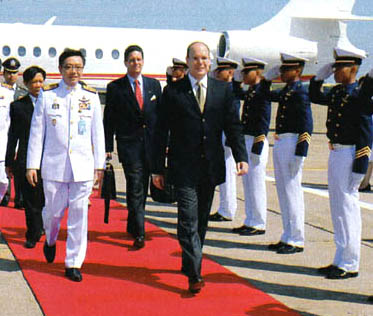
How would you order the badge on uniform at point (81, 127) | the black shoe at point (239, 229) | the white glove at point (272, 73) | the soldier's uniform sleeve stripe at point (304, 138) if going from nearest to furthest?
1. the badge on uniform at point (81, 127)
2. the soldier's uniform sleeve stripe at point (304, 138)
3. the white glove at point (272, 73)
4. the black shoe at point (239, 229)

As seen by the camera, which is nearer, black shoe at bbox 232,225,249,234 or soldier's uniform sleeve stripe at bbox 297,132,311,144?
soldier's uniform sleeve stripe at bbox 297,132,311,144

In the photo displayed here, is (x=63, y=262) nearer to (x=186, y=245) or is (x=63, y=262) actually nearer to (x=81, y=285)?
(x=81, y=285)

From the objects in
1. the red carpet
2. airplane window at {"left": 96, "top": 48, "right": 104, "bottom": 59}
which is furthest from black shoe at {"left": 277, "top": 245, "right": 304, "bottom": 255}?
airplane window at {"left": 96, "top": 48, "right": 104, "bottom": 59}

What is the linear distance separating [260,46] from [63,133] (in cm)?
2378

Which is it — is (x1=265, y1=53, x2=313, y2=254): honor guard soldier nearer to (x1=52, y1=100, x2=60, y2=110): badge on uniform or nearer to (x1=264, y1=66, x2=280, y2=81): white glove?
(x1=264, y1=66, x2=280, y2=81): white glove

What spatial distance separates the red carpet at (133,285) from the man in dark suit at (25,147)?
242mm

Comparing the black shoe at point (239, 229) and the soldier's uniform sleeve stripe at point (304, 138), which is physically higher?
the soldier's uniform sleeve stripe at point (304, 138)

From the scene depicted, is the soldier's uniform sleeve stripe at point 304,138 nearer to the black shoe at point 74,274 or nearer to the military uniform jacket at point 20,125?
the black shoe at point 74,274

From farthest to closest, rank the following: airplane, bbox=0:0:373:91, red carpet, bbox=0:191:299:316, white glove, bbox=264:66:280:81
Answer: airplane, bbox=0:0:373:91 < white glove, bbox=264:66:280:81 < red carpet, bbox=0:191:299:316

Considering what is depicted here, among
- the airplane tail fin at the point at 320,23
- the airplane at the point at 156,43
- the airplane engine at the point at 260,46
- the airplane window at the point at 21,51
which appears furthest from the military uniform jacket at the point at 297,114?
the airplane tail fin at the point at 320,23

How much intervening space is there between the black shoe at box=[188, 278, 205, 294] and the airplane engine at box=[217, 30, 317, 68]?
23.5m

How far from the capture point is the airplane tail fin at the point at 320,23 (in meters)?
32.3

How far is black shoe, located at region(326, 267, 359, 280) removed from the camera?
634 cm

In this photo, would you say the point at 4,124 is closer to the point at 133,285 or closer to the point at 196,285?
the point at 133,285
